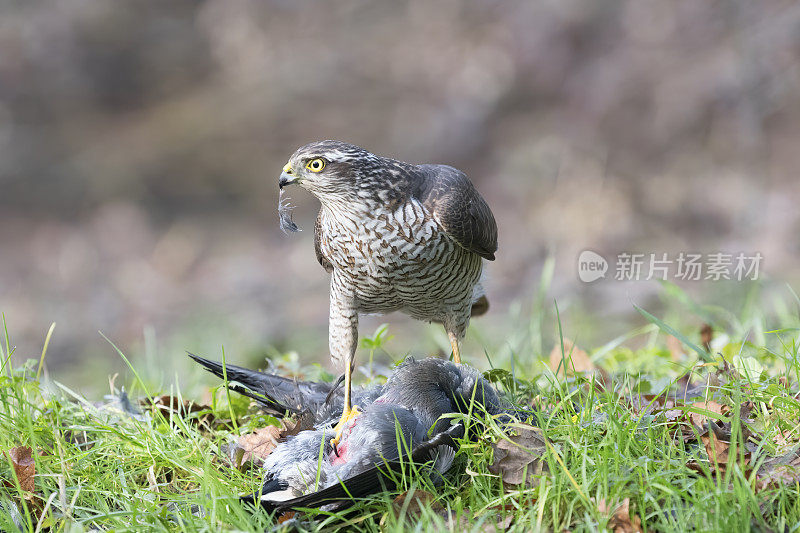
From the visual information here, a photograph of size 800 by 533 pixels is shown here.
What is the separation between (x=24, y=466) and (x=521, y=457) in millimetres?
1758

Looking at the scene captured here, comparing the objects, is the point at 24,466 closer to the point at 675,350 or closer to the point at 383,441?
the point at 383,441

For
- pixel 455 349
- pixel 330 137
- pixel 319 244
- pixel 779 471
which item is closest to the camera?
pixel 779 471

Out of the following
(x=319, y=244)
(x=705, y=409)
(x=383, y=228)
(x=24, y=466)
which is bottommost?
(x=24, y=466)

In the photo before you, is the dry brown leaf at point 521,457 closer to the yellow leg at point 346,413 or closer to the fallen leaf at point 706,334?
the yellow leg at point 346,413

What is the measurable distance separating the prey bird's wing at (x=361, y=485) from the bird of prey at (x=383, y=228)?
46 centimetres

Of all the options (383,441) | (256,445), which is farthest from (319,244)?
(383,441)

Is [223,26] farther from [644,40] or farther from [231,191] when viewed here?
[644,40]

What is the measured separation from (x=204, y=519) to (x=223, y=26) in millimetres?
9074

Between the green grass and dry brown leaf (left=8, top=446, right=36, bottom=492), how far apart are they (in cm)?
4

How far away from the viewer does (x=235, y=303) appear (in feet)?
25.6

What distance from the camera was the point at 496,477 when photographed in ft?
7.88

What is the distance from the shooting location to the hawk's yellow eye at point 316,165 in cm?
295

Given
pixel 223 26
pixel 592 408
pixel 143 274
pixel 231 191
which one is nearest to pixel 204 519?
pixel 592 408

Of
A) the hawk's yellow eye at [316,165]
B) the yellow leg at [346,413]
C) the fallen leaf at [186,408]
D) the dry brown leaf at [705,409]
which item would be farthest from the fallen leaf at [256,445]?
the dry brown leaf at [705,409]
